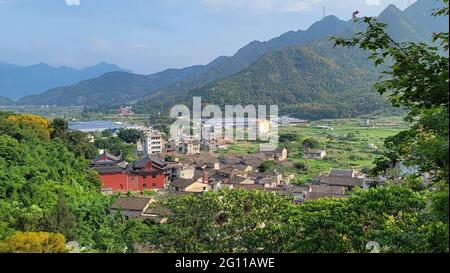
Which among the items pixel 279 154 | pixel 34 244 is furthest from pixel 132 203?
pixel 279 154

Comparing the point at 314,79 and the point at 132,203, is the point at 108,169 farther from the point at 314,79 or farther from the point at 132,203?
the point at 314,79

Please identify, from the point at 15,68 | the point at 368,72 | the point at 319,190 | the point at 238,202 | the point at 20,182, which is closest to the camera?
the point at 238,202

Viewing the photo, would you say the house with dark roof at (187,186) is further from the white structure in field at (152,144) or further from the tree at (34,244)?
the white structure in field at (152,144)
